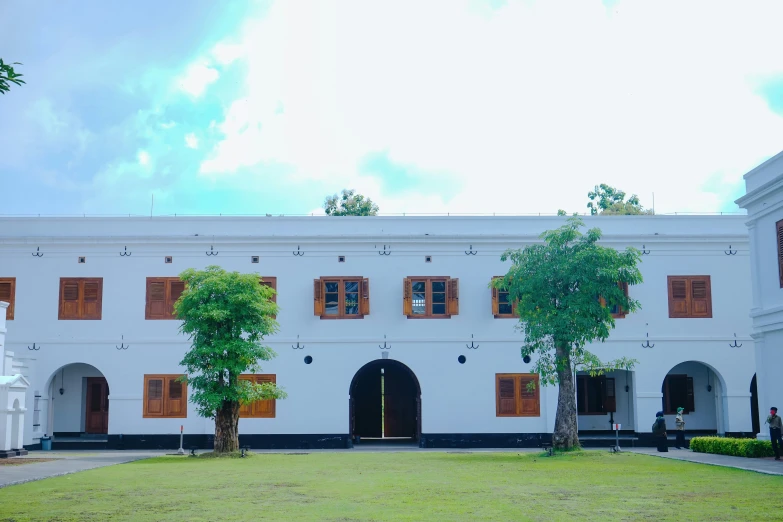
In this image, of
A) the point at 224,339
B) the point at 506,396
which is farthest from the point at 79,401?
the point at 506,396

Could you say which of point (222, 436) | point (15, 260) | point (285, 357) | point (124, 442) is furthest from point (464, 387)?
point (15, 260)

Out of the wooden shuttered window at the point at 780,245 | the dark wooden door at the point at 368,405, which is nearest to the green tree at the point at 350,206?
the dark wooden door at the point at 368,405

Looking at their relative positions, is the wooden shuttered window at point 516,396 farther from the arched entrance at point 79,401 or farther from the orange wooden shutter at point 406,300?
the arched entrance at point 79,401

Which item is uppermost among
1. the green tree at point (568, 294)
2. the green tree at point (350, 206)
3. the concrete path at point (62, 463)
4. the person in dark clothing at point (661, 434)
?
the green tree at point (350, 206)

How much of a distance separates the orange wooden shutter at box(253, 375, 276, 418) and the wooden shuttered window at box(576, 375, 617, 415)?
369 inches

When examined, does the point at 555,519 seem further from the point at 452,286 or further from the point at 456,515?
the point at 452,286

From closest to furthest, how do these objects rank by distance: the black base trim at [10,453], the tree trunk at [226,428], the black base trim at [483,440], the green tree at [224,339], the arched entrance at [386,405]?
1. the black base trim at [10,453]
2. the green tree at [224,339]
3. the tree trunk at [226,428]
4. the black base trim at [483,440]
5. the arched entrance at [386,405]

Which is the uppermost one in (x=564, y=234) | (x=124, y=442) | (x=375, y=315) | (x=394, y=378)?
(x=564, y=234)

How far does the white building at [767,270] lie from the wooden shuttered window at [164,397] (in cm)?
1474

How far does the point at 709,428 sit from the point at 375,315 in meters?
10.6

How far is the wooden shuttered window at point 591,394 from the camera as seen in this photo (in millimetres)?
26297

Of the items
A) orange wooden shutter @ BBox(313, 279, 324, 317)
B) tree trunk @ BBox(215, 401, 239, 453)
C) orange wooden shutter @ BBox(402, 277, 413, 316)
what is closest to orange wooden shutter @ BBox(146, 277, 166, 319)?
orange wooden shutter @ BBox(313, 279, 324, 317)

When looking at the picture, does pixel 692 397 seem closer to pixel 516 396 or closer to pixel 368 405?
pixel 516 396

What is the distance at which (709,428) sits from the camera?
25.5 metres
